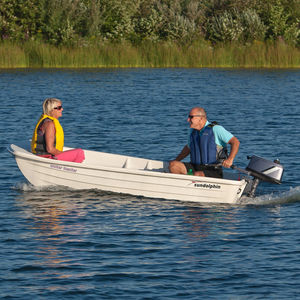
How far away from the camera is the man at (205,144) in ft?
40.0

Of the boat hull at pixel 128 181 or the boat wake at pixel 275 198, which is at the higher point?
the boat hull at pixel 128 181

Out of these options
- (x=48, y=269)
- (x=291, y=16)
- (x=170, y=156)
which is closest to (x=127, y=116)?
(x=170, y=156)

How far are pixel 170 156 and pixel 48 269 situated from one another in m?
8.37

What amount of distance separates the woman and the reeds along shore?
25.5 meters

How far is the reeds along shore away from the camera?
125 ft

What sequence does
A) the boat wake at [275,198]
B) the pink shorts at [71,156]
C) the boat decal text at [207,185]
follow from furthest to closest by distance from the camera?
the pink shorts at [71,156]
the boat wake at [275,198]
the boat decal text at [207,185]

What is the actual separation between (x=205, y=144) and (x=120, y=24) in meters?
34.2

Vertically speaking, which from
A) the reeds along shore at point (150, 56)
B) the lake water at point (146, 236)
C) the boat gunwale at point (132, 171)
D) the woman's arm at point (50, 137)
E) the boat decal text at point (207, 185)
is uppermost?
the reeds along shore at point (150, 56)

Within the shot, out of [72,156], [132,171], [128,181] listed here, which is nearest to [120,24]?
[72,156]

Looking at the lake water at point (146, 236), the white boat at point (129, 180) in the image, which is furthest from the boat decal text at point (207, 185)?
the lake water at point (146, 236)

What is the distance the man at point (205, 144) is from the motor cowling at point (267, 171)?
49cm

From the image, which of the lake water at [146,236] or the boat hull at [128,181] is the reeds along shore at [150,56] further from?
the boat hull at [128,181]

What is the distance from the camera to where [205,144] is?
12.2 metres

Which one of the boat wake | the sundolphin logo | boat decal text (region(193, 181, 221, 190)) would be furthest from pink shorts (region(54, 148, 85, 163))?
the sundolphin logo
